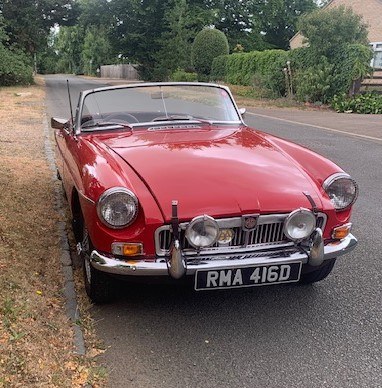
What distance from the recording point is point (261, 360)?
255 cm

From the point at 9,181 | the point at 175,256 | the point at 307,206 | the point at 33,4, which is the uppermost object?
the point at 33,4

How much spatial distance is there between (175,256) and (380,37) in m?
29.5

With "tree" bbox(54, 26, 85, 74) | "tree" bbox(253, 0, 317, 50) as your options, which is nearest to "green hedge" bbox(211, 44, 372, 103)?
"tree" bbox(253, 0, 317, 50)

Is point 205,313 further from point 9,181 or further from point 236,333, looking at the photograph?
point 9,181

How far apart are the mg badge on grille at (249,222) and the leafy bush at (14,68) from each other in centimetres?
2738

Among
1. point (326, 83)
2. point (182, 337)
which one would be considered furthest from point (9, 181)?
point (326, 83)

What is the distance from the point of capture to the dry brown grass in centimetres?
230

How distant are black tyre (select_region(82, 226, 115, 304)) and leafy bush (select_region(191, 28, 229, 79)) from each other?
29.4m

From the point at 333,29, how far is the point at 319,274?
1671 centimetres

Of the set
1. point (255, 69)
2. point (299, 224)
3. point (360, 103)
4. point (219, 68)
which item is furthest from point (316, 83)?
point (299, 224)

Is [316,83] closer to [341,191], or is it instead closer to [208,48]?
[208,48]

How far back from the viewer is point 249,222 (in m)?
2.68


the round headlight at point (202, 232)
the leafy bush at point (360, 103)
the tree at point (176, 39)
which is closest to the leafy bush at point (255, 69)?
the leafy bush at point (360, 103)

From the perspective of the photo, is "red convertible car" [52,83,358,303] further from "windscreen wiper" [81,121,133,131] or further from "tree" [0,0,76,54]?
"tree" [0,0,76,54]
